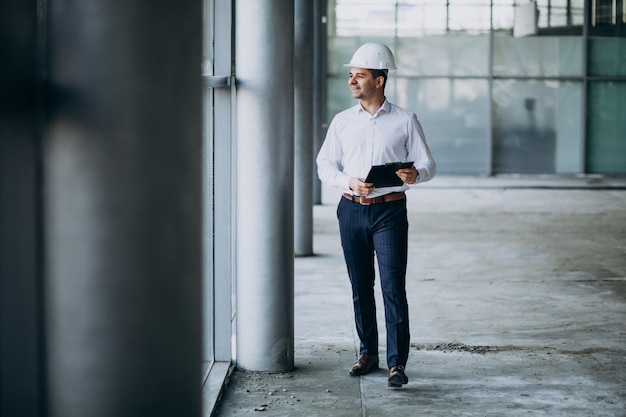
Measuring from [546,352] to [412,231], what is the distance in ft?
25.4

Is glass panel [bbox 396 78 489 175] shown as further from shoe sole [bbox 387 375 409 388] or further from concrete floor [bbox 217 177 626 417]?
shoe sole [bbox 387 375 409 388]

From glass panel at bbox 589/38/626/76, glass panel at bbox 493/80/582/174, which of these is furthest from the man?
glass panel at bbox 589/38/626/76

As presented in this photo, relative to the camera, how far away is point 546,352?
7.27 m

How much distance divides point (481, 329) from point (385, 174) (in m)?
2.71

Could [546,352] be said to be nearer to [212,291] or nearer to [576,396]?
[576,396]

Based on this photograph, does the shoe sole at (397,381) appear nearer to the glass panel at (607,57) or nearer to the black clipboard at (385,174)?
the black clipboard at (385,174)

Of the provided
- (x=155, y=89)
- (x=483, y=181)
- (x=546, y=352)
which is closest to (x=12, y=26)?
(x=155, y=89)

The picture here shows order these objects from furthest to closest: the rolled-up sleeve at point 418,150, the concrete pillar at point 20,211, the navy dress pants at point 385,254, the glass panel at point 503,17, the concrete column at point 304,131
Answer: the glass panel at point 503,17 → the concrete column at point 304,131 → the rolled-up sleeve at point 418,150 → the navy dress pants at point 385,254 → the concrete pillar at point 20,211

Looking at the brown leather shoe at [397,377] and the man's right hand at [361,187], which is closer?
the man's right hand at [361,187]

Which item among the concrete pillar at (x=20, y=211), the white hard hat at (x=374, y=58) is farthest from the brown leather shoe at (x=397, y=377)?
the concrete pillar at (x=20, y=211)

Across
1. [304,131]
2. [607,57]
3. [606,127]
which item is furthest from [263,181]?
[607,57]

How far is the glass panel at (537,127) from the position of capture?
2552cm

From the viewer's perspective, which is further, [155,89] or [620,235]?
[620,235]

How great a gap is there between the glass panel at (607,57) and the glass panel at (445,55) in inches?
113
